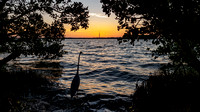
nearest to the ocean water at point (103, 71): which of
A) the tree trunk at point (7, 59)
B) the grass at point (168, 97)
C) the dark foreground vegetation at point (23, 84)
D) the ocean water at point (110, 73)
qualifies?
the ocean water at point (110, 73)

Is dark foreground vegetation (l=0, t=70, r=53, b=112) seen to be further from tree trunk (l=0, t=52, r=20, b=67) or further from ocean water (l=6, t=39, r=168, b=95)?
ocean water (l=6, t=39, r=168, b=95)

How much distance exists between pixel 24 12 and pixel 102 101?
6509 millimetres

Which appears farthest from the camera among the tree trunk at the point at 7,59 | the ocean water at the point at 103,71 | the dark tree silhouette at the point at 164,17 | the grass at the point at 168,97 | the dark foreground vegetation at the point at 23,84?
the ocean water at the point at 103,71

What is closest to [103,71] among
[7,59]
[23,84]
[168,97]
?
[23,84]

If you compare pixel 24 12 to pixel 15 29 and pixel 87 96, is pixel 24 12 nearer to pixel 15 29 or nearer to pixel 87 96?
pixel 15 29

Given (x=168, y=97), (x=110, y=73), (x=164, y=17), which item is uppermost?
(x=164, y=17)

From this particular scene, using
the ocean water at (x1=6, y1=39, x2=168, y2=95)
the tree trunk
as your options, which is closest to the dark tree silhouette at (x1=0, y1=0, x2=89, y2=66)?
the tree trunk

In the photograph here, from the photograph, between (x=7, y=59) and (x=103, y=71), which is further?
(x=103, y=71)

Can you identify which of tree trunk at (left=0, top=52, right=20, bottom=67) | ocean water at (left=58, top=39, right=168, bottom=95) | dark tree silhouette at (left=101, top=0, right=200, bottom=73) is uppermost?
dark tree silhouette at (left=101, top=0, right=200, bottom=73)

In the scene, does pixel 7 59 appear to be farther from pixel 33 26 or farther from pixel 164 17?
pixel 164 17

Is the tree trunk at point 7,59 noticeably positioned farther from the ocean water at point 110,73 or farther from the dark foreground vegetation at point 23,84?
the ocean water at point 110,73

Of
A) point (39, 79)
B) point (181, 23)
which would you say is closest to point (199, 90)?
point (181, 23)

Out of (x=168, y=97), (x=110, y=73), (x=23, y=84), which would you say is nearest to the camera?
(x=168, y=97)

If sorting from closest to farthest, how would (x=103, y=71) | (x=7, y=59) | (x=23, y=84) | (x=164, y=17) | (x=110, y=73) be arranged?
1. (x=164, y=17)
2. (x=7, y=59)
3. (x=23, y=84)
4. (x=110, y=73)
5. (x=103, y=71)
